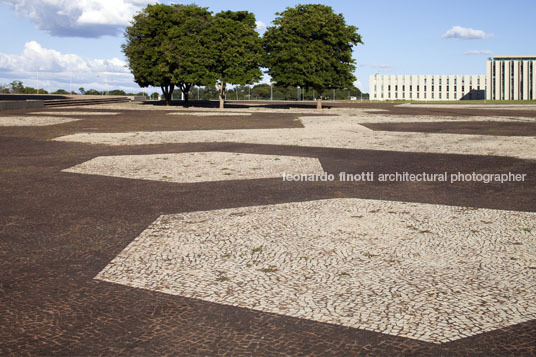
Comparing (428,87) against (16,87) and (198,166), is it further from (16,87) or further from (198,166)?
(198,166)

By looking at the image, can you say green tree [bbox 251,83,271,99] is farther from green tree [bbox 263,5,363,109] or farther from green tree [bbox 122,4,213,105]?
green tree [bbox 263,5,363,109]

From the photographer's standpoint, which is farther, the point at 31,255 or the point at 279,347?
the point at 31,255

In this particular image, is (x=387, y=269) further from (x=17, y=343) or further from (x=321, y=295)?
(x=17, y=343)

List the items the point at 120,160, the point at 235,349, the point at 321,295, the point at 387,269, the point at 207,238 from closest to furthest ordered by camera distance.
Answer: the point at 235,349
the point at 321,295
the point at 387,269
the point at 207,238
the point at 120,160

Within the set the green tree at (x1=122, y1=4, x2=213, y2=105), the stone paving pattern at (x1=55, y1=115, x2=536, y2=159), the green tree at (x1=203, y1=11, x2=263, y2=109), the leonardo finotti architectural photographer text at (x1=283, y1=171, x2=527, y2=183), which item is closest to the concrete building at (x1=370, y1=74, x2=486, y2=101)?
the green tree at (x1=122, y1=4, x2=213, y2=105)

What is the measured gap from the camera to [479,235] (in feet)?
21.8

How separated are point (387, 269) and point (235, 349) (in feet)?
7.50

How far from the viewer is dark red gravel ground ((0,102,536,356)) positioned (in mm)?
3830

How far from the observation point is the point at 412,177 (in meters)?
10.9

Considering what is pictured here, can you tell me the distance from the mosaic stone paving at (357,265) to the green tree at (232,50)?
41722 mm

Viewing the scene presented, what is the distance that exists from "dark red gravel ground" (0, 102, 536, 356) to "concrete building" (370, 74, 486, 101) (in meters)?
176

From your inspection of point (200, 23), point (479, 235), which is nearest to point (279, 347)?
point (479, 235)

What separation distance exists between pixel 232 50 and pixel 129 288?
147ft

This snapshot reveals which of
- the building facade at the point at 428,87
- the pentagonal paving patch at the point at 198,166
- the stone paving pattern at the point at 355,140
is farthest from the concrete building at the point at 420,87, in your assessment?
the pentagonal paving patch at the point at 198,166
